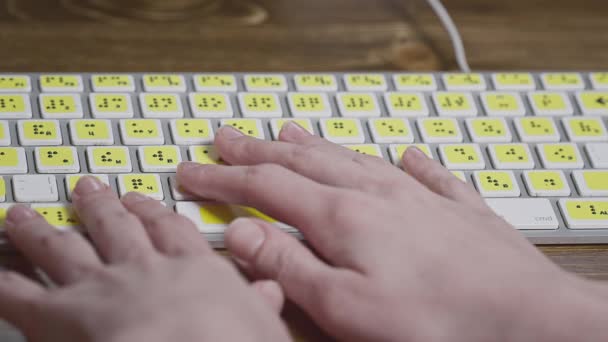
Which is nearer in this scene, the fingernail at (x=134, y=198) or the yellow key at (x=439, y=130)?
the fingernail at (x=134, y=198)

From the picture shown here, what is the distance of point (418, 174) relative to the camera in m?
0.64

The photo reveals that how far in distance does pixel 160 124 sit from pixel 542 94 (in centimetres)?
33

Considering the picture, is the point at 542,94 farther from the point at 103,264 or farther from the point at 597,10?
the point at 103,264

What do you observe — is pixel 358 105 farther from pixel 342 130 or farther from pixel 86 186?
pixel 86 186

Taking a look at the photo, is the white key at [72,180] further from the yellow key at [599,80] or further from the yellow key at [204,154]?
the yellow key at [599,80]

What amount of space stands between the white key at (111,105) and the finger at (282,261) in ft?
0.52

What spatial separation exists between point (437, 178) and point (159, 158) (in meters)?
0.21

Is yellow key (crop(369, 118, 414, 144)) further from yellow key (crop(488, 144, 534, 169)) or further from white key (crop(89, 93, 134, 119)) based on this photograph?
white key (crop(89, 93, 134, 119))

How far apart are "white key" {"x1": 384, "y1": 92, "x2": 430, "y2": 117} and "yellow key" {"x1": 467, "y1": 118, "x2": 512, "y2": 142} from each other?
4 cm

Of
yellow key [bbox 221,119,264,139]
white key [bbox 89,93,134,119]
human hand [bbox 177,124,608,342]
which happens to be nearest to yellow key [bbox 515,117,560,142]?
human hand [bbox 177,124,608,342]

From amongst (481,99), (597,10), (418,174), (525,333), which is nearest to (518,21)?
(597,10)

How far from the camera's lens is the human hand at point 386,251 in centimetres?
52

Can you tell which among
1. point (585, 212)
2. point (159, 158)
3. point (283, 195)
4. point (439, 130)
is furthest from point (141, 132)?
point (585, 212)

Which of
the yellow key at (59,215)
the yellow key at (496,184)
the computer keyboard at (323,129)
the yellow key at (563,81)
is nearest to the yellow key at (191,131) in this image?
the computer keyboard at (323,129)
